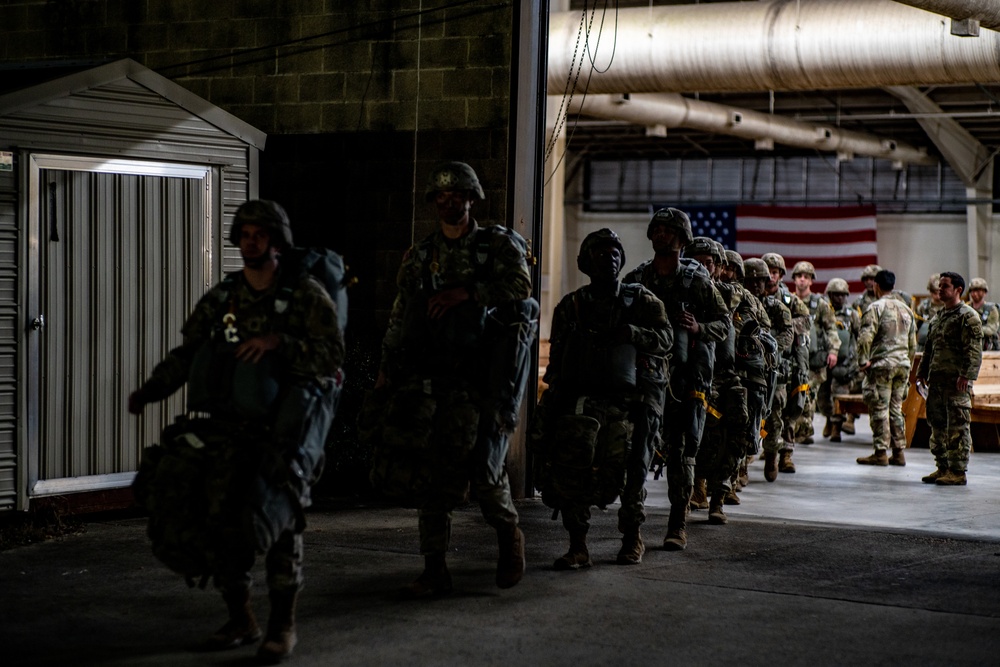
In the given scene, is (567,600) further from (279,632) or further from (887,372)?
(887,372)

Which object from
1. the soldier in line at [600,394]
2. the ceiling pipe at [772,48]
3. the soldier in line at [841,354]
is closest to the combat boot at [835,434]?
the soldier in line at [841,354]

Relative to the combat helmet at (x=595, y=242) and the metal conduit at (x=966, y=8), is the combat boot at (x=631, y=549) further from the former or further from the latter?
the metal conduit at (x=966, y=8)

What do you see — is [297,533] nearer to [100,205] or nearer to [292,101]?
[100,205]

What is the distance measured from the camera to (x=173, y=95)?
8.81 meters

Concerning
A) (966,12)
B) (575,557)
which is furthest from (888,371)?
(575,557)

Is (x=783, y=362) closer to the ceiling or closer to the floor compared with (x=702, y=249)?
closer to the floor

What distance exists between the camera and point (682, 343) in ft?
25.6

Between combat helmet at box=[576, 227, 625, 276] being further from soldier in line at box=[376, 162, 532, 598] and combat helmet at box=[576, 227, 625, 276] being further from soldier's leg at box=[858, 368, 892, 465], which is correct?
soldier's leg at box=[858, 368, 892, 465]

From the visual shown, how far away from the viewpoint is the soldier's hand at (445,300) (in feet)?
20.4

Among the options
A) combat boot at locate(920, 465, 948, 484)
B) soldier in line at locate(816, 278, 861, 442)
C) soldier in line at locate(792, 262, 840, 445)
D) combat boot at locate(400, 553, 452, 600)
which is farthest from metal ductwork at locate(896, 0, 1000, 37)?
combat boot at locate(400, 553, 452, 600)

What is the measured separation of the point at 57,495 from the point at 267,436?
12.0 ft

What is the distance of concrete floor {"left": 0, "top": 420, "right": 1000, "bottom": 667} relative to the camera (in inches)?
209

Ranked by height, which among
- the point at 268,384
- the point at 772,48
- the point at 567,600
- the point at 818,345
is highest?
the point at 772,48

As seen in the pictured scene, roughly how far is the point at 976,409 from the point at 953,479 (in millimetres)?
3575
